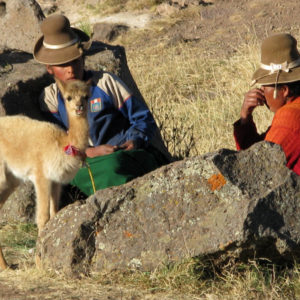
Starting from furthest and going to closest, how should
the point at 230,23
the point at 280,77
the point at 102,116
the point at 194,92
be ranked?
the point at 230,23 → the point at 194,92 → the point at 102,116 → the point at 280,77

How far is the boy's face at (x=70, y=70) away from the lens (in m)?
6.70

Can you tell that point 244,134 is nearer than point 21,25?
Yes

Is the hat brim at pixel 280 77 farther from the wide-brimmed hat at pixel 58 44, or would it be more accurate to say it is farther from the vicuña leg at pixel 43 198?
the vicuña leg at pixel 43 198

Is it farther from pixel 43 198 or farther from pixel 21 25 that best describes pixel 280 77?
pixel 21 25

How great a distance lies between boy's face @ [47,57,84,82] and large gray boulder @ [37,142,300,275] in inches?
69.8

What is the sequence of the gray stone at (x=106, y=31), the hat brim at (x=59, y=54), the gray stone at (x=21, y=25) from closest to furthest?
the hat brim at (x=59, y=54) < the gray stone at (x=21, y=25) < the gray stone at (x=106, y=31)

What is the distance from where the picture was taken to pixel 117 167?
6.54 m

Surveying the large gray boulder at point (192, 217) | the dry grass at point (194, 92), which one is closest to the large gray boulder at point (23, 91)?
the dry grass at point (194, 92)

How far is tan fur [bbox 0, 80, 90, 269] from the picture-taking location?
19.3ft

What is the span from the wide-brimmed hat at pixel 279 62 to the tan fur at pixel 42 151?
148cm

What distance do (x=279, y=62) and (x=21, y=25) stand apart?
20.9 feet

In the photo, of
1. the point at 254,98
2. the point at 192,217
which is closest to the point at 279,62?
the point at 254,98

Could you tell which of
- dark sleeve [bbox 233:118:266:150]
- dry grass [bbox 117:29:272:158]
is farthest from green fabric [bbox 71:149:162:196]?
dry grass [bbox 117:29:272:158]

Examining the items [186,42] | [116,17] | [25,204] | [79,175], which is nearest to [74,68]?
[79,175]
